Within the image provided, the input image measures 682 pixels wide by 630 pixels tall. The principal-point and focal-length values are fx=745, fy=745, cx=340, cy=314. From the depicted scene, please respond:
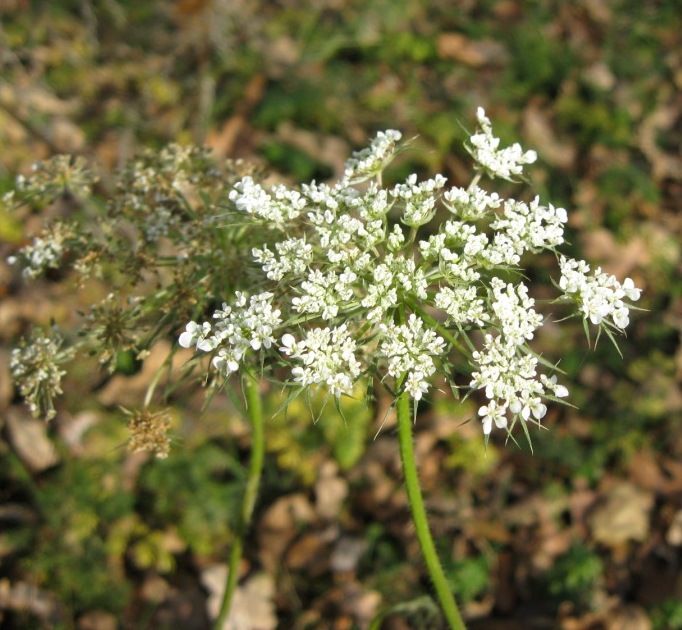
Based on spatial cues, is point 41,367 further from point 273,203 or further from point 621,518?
point 621,518

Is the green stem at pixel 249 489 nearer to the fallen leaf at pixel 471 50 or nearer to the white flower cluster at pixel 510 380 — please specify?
the white flower cluster at pixel 510 380

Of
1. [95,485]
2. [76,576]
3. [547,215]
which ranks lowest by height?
[76,576]

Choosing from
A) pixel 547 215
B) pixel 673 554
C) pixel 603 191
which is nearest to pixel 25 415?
pixel 547 215

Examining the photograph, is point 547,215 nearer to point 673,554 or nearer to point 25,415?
point 673,554

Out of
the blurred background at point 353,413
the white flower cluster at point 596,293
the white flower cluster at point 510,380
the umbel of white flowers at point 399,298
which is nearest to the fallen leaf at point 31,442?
the blurred background at point 353,413

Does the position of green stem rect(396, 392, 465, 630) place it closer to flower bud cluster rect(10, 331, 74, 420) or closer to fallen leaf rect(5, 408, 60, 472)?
flower bud cluster rect(10, 331, 74, 420)
